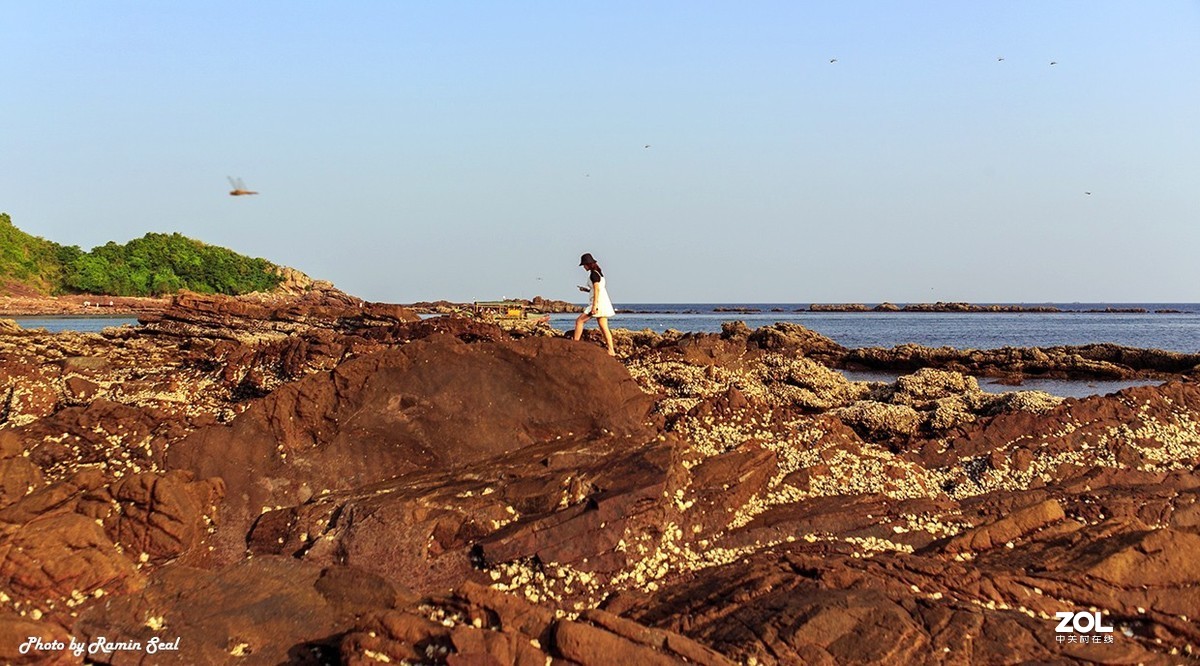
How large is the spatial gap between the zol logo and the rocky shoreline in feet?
0.24

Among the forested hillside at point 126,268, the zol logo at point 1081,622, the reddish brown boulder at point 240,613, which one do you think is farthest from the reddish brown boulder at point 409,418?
the forested hillside at point 126,268

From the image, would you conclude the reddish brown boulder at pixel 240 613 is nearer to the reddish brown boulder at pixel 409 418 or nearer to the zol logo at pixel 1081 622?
the reddish brown boulder at pixel 409 418

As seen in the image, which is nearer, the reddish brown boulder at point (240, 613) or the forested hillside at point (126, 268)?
the reddish brown boulder at point (240, 613)

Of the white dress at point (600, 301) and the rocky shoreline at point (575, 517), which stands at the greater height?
the white dress at point (600, 301)

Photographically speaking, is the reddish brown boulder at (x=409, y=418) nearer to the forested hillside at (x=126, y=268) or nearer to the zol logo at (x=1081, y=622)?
the zol logo at (x=1081, y=622)

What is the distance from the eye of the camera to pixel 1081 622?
7.09m

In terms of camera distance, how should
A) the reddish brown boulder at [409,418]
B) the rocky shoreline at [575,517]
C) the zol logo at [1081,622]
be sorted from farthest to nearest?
the reddish brown boulder at [409,418]
the zol logo at [1081,622]
the rocky shoreline at [575,517]

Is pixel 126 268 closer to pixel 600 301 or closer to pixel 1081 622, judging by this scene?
pixel 600 301

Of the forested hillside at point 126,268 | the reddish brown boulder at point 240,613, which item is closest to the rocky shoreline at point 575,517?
the reddish brown boulder at point 240,613

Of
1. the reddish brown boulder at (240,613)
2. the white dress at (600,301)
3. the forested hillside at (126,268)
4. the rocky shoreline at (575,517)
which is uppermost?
the forested hillside at (126,268)

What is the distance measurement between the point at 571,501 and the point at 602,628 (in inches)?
142

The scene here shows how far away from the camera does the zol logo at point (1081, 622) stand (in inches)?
273

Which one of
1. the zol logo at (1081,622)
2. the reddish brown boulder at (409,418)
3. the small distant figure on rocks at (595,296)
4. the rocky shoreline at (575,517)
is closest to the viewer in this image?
the rocky shoreline at (575,517)

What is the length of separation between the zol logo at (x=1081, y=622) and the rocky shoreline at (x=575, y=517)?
74 millimetres
